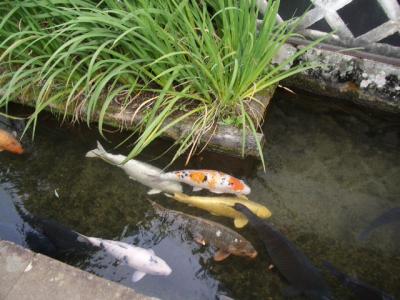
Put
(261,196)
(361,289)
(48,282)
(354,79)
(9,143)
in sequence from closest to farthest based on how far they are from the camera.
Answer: (48,282)
(361,289)
(261,196)
(9,143)
(354,79)

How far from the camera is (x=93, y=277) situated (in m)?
2.16

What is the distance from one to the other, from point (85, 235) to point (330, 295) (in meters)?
1.72

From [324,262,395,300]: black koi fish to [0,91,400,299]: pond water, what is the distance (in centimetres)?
6

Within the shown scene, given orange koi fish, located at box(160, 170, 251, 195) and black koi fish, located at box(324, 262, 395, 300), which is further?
orange koi fish, located at box(160, 170, 251, 195)

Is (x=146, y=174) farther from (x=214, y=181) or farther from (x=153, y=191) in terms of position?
(x=214, y=181)

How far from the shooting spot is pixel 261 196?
3.19 m

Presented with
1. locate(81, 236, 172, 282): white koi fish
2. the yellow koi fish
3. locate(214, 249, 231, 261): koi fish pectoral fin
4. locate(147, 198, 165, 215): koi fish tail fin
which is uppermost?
the yellow koi fish

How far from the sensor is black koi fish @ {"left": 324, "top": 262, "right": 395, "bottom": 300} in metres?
2.48

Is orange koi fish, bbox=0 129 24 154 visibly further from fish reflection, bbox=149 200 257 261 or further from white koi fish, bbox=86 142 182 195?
fish reflection, bbox=149 200 257 261

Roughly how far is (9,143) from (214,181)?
1.73 metres

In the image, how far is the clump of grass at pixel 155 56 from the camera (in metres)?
2.97

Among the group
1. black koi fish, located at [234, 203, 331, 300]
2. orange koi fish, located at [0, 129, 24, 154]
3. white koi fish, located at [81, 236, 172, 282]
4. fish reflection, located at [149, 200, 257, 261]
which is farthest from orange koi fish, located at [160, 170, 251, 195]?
orange koi fish, located at [0, 129, 24, 154]

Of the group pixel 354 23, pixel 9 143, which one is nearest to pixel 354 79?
pixel 354 23

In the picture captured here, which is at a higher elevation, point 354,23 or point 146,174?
point 354,23
